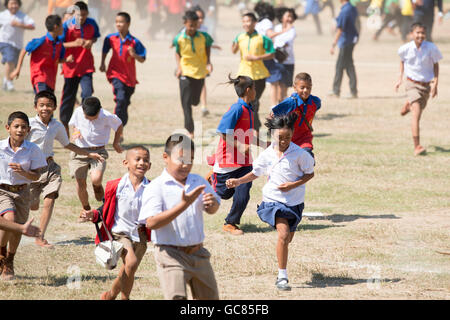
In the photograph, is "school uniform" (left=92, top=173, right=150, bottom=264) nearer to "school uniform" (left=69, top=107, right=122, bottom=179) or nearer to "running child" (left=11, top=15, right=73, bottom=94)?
"school uniform" (left=69, top=107, right=122, bottom=179)

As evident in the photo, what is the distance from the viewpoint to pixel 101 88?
2100cm

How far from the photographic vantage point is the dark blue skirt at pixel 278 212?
23.7ft

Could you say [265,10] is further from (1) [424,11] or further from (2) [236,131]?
(1) [424,11]

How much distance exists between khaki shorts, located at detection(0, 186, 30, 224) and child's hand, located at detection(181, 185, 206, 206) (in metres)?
2.45

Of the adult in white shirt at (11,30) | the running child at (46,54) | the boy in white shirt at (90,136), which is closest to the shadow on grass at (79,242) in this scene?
the boy in white shirt at (90,136)

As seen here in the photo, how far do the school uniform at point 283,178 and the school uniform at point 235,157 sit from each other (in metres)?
1.45

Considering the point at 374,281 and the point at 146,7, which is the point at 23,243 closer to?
the point at 374,281

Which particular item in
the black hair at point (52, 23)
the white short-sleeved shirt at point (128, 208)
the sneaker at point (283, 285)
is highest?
the black hair at point (52, 23)

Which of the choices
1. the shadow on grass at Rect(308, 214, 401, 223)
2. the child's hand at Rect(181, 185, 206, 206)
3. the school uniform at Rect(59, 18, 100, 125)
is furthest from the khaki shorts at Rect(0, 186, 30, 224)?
the school uniform at Rect(59, 18, 100, 125)

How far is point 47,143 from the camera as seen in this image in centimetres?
853

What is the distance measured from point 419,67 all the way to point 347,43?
21.9 ft

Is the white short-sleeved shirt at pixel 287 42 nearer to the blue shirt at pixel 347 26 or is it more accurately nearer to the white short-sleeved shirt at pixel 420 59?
the white short-sleeved shirt at pixel 420 59

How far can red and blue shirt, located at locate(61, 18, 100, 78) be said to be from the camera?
511 inches

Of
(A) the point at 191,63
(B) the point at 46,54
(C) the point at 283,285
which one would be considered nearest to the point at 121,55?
(B) the point at 46,54
